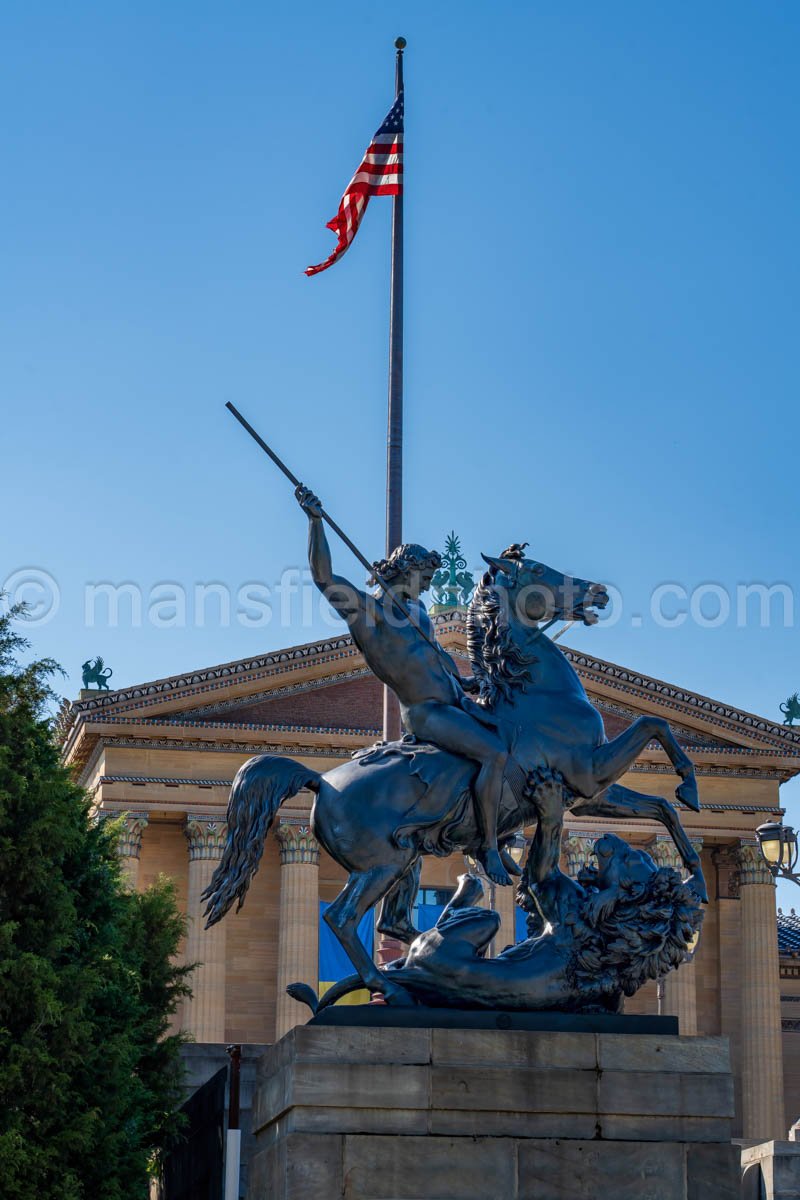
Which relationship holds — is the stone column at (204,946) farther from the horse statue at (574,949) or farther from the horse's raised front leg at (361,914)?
the horse statue at (574,949)

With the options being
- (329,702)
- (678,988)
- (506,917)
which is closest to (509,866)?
(506,917)

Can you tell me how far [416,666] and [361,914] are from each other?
71.2 inches

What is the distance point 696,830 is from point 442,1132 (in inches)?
2092

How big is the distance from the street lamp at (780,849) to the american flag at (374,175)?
1065 cm

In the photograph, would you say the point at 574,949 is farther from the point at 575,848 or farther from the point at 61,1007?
the point at 575,848

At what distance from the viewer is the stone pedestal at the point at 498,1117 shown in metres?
12.2

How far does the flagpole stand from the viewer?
2420 cm

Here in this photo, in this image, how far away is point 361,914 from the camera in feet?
45.2

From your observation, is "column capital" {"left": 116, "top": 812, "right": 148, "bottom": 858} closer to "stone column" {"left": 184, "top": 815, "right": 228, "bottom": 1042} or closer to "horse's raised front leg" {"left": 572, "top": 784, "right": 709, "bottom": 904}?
"stone column" {"left": 184, "top": 815, "right": 228, "bottom": 1042}

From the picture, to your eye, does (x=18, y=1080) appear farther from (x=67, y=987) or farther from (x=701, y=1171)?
(x=701, y=1171)

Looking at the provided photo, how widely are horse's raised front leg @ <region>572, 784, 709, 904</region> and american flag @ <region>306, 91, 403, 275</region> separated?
16.4 metres

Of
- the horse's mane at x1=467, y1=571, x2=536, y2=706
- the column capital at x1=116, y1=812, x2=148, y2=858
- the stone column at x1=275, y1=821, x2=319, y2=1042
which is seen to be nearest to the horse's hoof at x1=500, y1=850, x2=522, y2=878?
the horse's mane at x1=467, y1=571, x2=536, y2=706

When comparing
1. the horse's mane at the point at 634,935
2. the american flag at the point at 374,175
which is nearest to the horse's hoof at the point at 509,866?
the horse's mane at the point at 634,935

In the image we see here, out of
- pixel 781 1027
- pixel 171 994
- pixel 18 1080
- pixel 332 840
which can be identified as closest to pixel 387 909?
pixel 332 840
